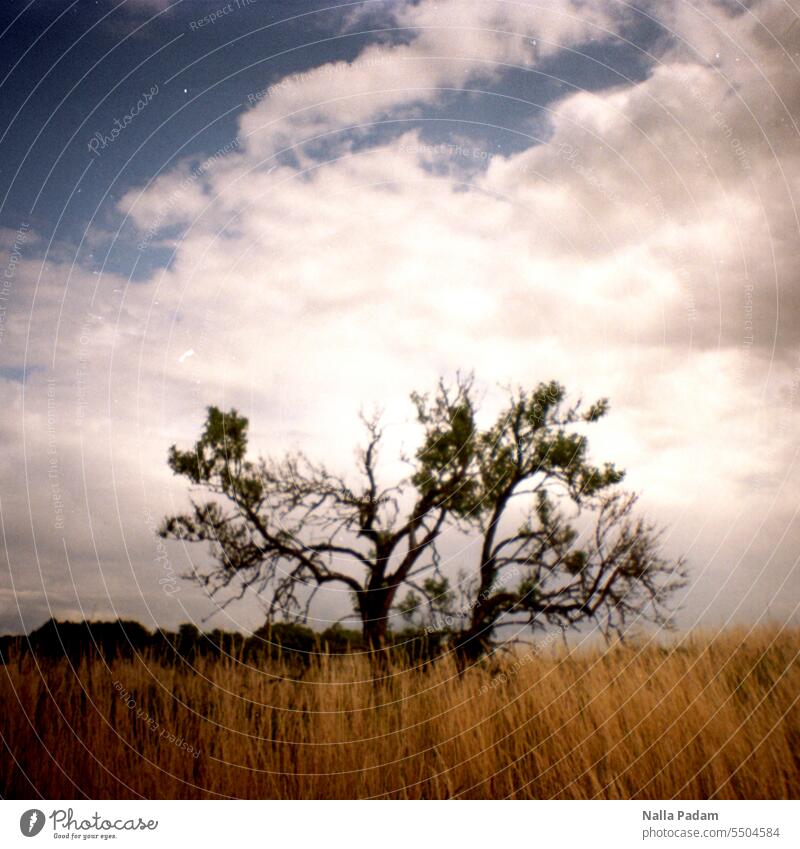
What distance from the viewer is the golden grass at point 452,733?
4238mm

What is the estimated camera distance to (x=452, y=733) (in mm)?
4805

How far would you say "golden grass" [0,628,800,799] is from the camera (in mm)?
4238

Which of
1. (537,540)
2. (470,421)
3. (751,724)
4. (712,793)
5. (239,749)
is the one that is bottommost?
(712,793)

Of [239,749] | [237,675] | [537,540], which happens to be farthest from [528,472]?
[239,749]

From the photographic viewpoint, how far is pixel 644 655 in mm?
5570

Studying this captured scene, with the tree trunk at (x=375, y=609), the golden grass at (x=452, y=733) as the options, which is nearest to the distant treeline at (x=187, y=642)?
the tree trunk at (x=375, y=609)

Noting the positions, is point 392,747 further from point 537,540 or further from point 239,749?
point 537,540

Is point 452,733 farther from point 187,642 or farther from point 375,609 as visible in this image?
point 187,642

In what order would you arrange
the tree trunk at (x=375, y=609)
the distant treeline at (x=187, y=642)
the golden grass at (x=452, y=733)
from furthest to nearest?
the tree trunk at (x=375, y=609), the distant treeline at (x=187, y=642), the golden grass at (x=452, y=733)

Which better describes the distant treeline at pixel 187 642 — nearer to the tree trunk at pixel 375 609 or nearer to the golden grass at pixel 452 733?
the tree trunk at pixel 375 609

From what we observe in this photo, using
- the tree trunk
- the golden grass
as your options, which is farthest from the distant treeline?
the golden grass

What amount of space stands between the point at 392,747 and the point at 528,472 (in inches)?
199

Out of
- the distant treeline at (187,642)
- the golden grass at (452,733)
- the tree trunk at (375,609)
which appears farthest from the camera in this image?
the tree trunk at (375,609)

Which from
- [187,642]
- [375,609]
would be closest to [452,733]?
[375,609]
